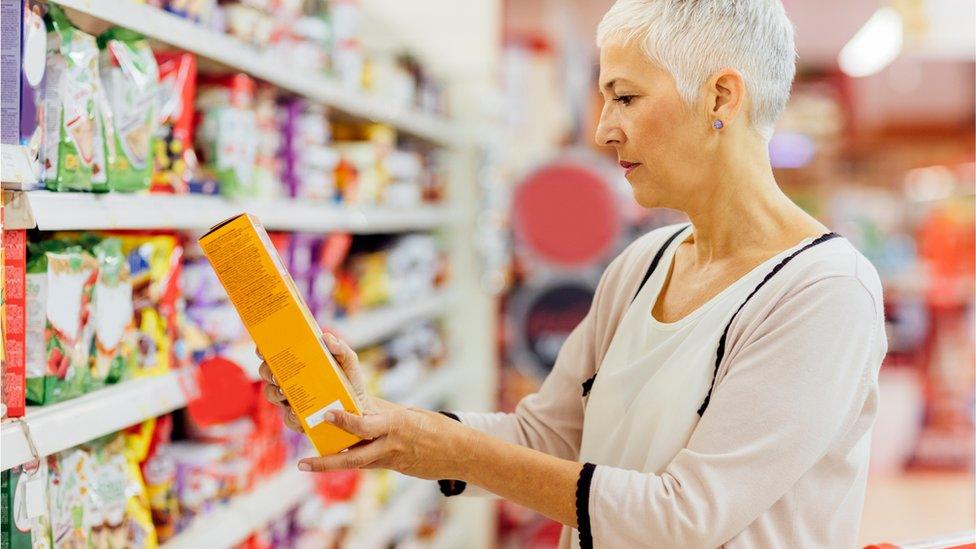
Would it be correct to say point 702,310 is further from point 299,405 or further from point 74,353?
point 74,353

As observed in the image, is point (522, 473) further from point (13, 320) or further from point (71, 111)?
point (71, 111)

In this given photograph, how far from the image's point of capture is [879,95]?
15.5 metres

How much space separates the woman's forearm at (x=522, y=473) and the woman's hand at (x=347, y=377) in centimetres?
18

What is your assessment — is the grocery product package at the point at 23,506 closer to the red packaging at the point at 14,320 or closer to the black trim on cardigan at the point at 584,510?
the red packaging at the point at 14,320

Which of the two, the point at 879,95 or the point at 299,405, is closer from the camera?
the point at 299,405

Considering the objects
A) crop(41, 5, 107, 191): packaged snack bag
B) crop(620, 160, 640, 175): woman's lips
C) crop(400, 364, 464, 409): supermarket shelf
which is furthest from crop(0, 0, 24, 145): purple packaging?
crop(400, 364, 464, 409): supermarket shelf

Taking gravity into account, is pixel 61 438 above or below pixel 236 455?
above

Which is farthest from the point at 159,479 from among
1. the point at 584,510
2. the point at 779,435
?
the point at 779,435

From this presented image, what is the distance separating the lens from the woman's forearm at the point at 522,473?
4.82 ft

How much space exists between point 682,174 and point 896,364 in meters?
14.2

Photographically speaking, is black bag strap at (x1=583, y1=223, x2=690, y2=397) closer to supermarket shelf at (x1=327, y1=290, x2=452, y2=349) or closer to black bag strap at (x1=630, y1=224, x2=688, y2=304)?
black bag strap at (x1=630, y1=224, x2=688, y2=304)

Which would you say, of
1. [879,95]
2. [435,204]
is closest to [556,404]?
[435,204]

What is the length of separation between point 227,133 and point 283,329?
3.28 feet

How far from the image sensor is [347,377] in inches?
61.9
